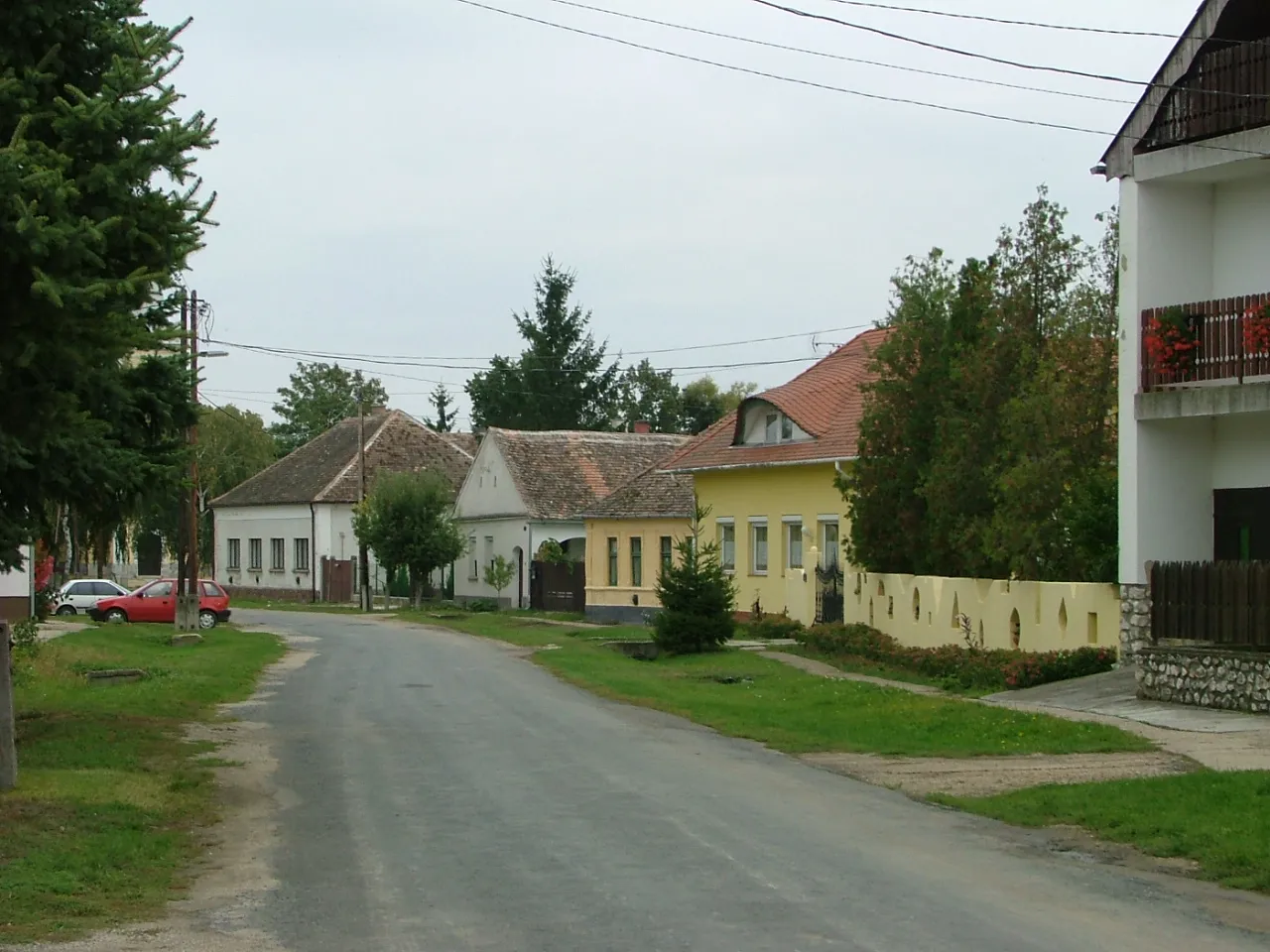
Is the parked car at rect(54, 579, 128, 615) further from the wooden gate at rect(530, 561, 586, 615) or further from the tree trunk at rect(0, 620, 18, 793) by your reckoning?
the tree trunk at rect(0, 620, 18, 793)

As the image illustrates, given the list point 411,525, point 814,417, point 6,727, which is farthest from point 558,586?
point 6,727

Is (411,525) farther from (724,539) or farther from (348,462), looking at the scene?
(348,462)

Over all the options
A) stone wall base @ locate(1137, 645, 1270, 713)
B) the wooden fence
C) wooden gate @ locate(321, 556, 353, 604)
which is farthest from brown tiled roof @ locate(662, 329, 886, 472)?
wooden gate @ locate(321, 556, 353, 604)

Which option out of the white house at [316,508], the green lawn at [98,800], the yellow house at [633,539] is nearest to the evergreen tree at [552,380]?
the white house at [316,508]

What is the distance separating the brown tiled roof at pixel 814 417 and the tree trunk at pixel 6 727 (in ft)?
87.9

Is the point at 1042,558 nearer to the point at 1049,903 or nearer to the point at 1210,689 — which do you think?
the point at 1210,689

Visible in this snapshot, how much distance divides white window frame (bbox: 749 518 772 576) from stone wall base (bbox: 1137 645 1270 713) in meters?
21.3

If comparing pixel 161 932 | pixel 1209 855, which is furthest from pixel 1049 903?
pixel 161 932

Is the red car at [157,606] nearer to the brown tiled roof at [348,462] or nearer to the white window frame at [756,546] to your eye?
the white window frame at [756,546]

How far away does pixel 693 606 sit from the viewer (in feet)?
108

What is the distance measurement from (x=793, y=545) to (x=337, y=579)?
32043 mm

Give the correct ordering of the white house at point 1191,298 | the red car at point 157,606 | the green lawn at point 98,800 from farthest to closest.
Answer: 1. the red car at point 157,606
2. the white house at point 1191,298
3. the green lawn at point 98,800

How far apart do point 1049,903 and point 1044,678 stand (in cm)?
1474

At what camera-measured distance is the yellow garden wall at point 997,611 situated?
24.2 meters
